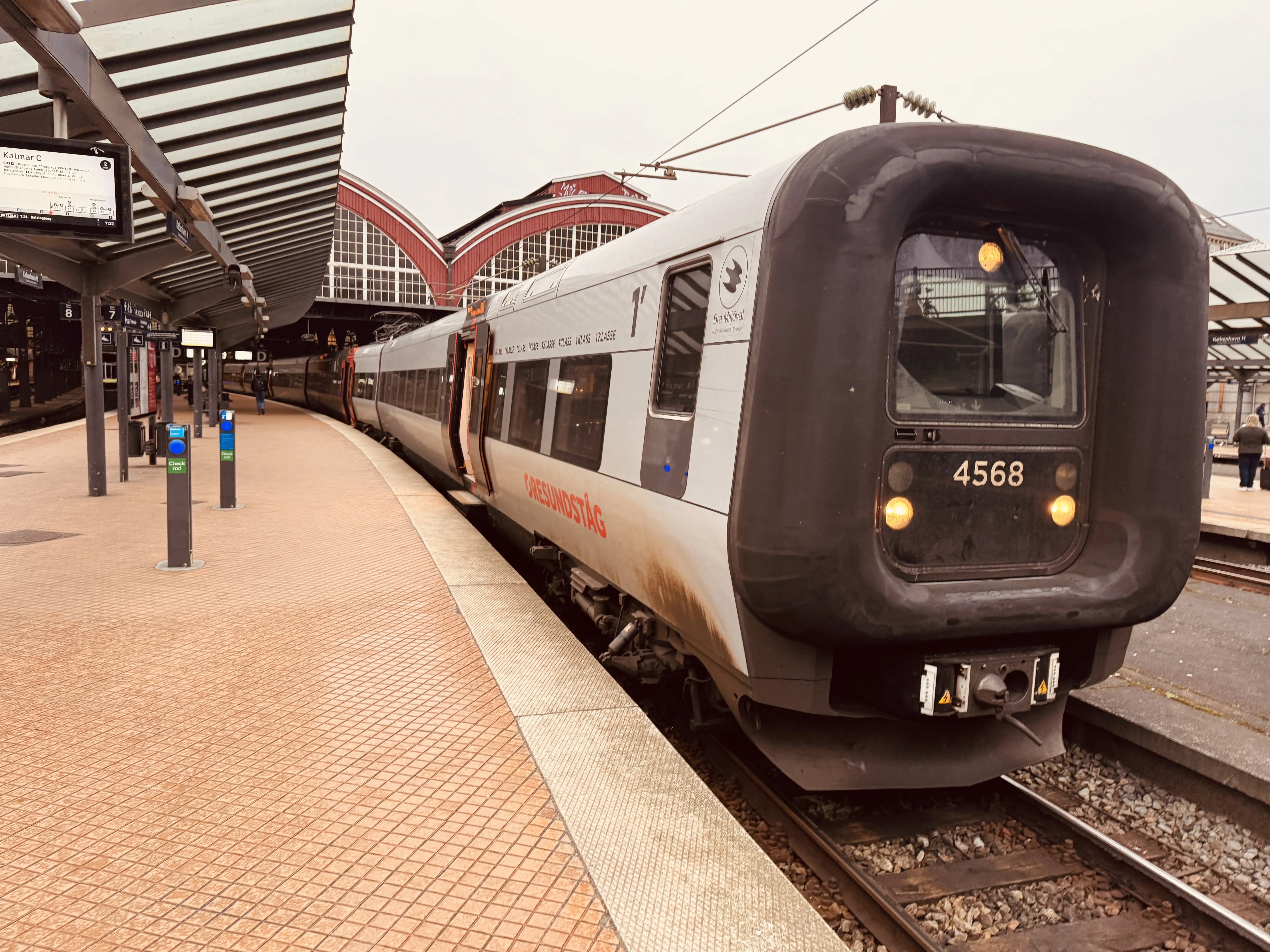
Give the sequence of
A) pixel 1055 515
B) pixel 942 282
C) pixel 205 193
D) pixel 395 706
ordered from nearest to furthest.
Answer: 1. pixel 942 282
2. pixel 1055 515
3. pixel 395 706
4. pixel 205 193

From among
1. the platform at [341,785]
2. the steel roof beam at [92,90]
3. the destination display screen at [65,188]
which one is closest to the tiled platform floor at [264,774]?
the platform at [341,785]

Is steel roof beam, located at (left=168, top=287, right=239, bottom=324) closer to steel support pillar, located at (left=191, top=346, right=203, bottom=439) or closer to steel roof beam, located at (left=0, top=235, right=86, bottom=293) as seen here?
steel support pillar, located at (left=191, top=346, right=203, bottom=439)

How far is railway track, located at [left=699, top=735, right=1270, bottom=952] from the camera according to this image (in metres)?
3.41

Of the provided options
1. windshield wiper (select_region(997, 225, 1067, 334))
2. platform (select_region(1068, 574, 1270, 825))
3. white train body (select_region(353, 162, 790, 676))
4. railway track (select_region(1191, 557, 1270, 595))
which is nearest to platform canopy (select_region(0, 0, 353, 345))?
white train body (select_region(353, 162, 790, 676))

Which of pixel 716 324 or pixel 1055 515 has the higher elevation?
pixel 716 324

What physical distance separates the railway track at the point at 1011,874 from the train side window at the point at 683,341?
202 centimetres

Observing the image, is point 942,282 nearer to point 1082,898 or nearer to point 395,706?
point 1082,898

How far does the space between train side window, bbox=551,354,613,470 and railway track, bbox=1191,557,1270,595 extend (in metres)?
7.37

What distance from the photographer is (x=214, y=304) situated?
1952 centimetres

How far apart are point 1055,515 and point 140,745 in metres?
4.22

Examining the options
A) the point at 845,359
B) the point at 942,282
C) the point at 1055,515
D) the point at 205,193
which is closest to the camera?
the point at 845,359

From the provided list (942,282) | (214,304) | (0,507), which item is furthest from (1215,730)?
(214,304)

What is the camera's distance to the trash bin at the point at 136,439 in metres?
15.0

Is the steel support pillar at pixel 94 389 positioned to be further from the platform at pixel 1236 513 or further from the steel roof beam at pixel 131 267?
the platform at pixel 1236 513
